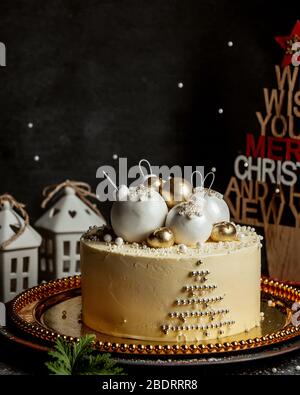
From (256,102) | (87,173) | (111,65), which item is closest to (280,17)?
(256,102)

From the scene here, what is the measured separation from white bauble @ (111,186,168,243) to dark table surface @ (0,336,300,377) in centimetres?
34

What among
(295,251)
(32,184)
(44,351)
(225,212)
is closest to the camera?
(44,351)

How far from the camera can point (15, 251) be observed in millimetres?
2645

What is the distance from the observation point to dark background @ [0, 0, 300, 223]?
2.85m

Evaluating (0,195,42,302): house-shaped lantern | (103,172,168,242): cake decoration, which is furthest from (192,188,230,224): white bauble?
(0,195,42,302): house-shaped lantern

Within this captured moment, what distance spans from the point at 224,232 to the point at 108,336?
36 centimetres

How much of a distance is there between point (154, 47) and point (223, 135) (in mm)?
394

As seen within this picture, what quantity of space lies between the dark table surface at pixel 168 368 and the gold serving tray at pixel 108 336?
0.13ft

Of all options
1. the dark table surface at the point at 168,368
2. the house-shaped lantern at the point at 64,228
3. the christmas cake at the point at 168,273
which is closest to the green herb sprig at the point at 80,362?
the dark table surface at the point at 168,368

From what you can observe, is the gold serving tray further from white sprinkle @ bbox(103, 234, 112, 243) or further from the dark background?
the dark background

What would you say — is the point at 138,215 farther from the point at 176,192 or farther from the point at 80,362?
the point at 80,362

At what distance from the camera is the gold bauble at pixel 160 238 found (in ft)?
6.17

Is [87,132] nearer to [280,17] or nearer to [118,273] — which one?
[280,17]

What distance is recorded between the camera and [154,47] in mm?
2982
